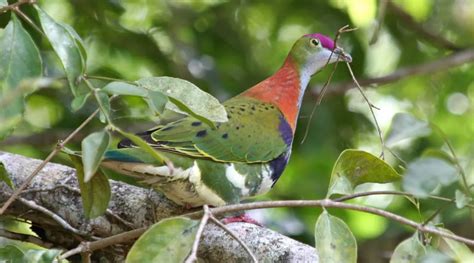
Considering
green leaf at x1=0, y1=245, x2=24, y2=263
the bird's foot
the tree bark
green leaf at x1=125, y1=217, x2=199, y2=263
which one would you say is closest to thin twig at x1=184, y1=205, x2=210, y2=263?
green leaf at x1=125, y1=217, x2=199, y2=263

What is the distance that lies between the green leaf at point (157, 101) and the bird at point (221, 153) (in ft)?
2.55

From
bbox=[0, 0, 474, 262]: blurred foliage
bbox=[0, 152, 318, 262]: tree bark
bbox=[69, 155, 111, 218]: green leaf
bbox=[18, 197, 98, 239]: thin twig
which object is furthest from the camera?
bbox=[0, 0, 474, 262]: blurred foliage

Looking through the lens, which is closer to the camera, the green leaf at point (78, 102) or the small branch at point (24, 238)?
the green leaf at point (78, 102)

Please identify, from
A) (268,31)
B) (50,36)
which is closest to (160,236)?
(50,36)

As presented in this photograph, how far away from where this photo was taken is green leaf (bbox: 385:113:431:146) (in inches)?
74.7

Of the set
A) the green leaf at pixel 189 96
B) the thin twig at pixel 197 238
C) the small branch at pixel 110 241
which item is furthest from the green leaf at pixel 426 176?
the small branch at pixel 110 241

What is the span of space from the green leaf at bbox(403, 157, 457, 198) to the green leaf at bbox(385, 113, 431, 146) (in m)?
0.10

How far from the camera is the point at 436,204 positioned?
174 inches

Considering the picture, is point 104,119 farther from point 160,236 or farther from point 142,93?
point 160,236

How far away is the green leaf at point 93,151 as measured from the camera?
192cm

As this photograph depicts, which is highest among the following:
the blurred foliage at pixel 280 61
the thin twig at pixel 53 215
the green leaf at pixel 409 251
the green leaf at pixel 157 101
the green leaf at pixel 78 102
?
the green leaf at pixel 78 102

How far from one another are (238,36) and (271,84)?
1316 millimetres

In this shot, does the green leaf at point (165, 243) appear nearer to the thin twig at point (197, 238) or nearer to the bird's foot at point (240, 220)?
the thin twig at point (197, 238)

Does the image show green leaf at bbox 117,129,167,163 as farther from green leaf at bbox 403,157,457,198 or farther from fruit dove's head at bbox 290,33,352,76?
fruit dove's head at bbox 290,33,352,76
